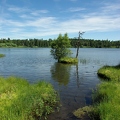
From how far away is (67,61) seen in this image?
57.3 metres

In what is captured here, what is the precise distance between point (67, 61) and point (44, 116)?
43.1m

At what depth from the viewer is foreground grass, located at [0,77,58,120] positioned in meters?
12.6

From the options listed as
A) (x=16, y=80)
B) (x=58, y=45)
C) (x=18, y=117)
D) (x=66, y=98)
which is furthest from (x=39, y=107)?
(x=58, y=45)

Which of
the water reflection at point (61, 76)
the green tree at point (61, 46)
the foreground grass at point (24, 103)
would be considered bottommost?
the water reflection at point (61, 76)

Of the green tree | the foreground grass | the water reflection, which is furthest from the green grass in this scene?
the foreground grass

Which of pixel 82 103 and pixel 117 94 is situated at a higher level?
pixel 117 94

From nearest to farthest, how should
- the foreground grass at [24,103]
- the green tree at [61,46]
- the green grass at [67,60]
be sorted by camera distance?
the foreground grass at [24,103]
the green grass at [67,60]
the green tree at [61,46]

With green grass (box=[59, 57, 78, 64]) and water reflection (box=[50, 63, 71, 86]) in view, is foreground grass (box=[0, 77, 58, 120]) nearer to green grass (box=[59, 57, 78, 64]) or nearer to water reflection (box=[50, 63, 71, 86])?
water reflection (box=[50, 63, 71, 86])

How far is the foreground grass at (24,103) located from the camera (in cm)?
1257

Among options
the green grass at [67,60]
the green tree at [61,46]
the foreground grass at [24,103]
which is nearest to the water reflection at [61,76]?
the foreground grass at [24,103]

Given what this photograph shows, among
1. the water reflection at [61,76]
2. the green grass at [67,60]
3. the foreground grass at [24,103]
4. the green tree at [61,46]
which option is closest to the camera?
the foreground grass at [24,103]

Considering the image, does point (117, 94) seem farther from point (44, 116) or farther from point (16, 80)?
point (16, 80)

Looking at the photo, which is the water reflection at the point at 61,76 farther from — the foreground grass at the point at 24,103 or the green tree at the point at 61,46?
the green tree at the point at 61,46

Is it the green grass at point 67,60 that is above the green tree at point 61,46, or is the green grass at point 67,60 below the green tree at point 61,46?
below
